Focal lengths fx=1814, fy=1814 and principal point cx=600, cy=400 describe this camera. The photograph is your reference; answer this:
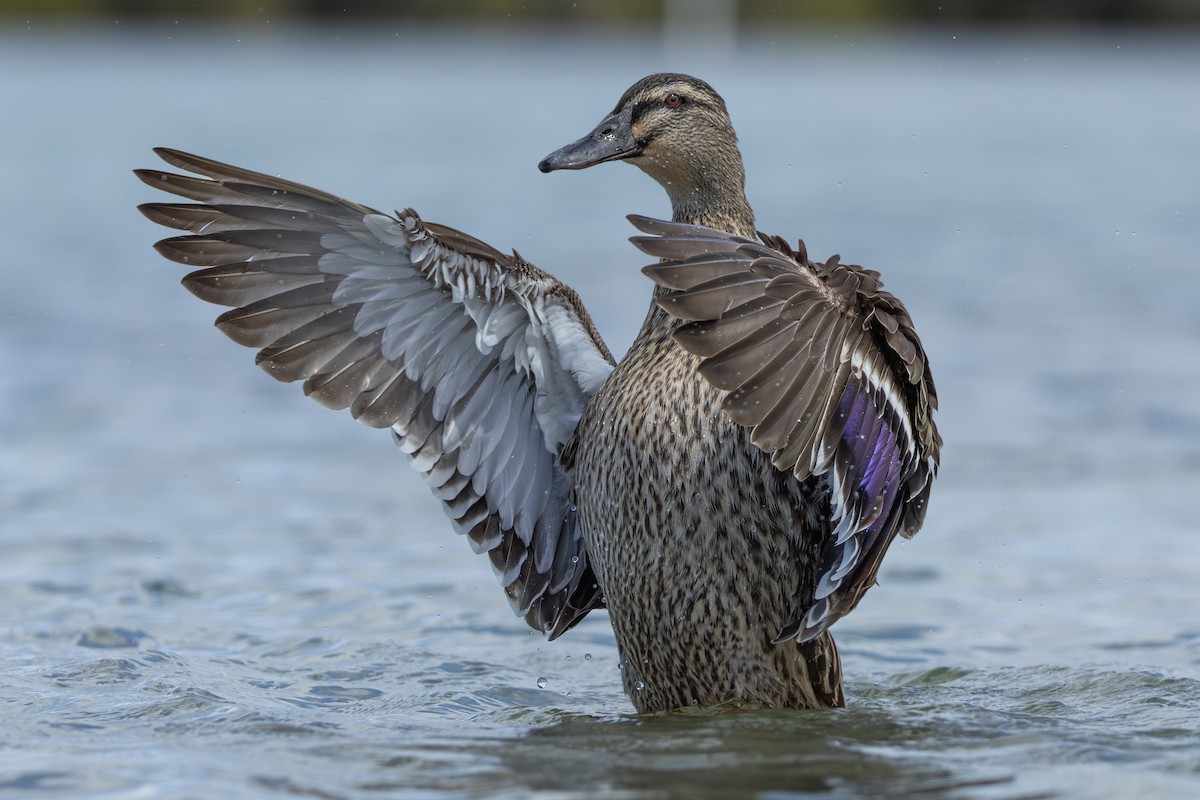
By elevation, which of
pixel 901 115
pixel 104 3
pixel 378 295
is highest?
pixel 104 3

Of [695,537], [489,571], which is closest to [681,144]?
[695,537]

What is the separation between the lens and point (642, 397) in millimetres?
5688

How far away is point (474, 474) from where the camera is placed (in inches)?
249

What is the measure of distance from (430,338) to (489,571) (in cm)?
262

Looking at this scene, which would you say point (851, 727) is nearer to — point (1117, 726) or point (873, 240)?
point (1117, 726)

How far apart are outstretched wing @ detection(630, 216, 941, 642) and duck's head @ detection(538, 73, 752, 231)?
1039mm

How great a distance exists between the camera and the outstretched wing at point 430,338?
588cm

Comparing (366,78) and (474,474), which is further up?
(366,78)

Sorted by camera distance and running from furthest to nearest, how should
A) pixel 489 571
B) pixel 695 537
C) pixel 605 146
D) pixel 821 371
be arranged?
1. pixel 489 571
2. pixel 605 146
3. pixel 695 537
4. pixel 821 371

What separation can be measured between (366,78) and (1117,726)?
53.0 metres

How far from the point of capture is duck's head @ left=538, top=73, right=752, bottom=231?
616 cm

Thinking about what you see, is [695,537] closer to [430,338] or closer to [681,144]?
[430,338]

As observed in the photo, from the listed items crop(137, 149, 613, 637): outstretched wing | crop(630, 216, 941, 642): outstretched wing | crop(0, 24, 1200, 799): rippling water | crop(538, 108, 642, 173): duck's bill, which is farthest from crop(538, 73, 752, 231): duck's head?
crop(0, 24, 1200, 799): rippling water

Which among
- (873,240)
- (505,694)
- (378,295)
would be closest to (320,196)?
(378,295)
